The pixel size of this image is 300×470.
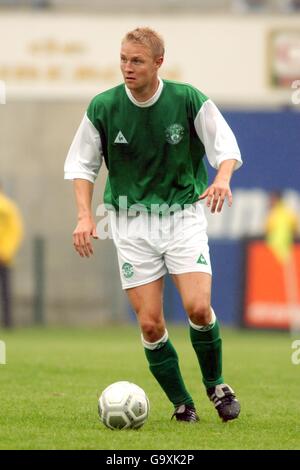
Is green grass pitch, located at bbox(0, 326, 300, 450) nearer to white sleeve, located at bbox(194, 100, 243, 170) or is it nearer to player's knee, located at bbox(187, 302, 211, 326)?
player's knee, located at bbox(187, 302, 211, 326)

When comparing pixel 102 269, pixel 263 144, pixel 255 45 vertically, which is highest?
pixel 255 45

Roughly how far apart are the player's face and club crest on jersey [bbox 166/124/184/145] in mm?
327

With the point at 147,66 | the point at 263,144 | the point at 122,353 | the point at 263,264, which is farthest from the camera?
the point at 263,144

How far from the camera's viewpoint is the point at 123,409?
7.54 metres

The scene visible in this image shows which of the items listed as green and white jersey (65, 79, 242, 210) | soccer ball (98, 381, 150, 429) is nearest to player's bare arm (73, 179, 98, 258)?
green and white jersey (65, 79, 242, 210)

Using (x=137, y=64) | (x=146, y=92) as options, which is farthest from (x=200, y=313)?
(x=137, y=64)

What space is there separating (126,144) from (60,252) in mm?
14979

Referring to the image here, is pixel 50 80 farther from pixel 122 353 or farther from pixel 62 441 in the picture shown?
pixel 62 441

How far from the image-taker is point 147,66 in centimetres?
758

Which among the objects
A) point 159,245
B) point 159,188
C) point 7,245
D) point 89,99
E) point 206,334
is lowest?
point 7,245

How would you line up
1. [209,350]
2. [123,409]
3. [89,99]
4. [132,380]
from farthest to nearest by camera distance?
[89,99] < [132,380] < [209,350] < [123,409]

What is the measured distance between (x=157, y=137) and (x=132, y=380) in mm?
3756

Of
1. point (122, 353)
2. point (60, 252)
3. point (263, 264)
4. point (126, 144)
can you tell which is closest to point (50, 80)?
point (60, 252)

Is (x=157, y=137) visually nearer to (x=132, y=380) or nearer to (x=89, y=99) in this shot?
(x=132, y=380)
